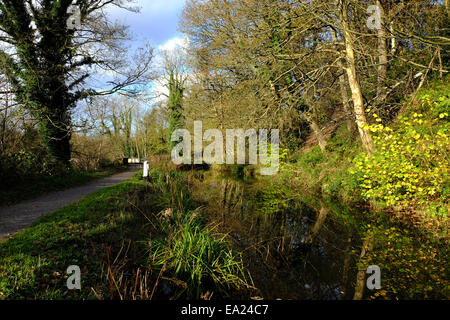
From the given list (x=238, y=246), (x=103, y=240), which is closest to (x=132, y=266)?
(x=103, y=240)

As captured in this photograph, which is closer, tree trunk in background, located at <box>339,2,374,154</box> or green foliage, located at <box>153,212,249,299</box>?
green foliage, located at <box>153,212,249,299</box>

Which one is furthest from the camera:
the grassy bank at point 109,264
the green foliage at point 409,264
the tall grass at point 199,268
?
the tall grass at point 199,268

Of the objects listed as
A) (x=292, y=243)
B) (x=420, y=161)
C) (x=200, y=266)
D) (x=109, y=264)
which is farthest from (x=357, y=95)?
(x=109, y=264)

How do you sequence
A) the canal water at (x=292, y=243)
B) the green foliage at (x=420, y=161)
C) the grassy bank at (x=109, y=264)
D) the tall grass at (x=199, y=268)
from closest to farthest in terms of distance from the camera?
the grassy bank at (x=109, y=264), the tall grass at (x=199, y=268), the canal water at (x=292, y=243), the green foliage at (x=420, y=161)

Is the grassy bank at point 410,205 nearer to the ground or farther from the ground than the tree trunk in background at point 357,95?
nearer to the ground

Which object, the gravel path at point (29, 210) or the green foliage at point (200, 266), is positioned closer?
the green foliage at point (200, 266)

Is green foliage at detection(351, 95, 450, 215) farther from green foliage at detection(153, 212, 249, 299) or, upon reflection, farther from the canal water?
green foliage at detection(153, 212, 249, 299)

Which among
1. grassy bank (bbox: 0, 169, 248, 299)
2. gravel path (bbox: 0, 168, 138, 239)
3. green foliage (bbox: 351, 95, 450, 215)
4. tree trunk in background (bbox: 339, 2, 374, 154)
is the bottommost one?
grassy bank (bbox: 0, 169, 248, 299)

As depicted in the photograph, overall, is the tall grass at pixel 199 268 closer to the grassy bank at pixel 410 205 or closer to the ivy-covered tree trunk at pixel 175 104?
the grassy bank at pixel 410 205

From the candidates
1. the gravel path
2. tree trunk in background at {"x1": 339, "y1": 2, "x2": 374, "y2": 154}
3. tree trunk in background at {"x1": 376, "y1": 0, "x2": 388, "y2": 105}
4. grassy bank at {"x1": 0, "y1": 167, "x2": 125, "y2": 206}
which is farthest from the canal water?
grassy bank at {"x1": 0, "y1": 167, "x2": 125, "y2": 206}

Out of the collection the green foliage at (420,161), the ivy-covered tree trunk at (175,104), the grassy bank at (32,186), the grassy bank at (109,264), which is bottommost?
the grassy bank at (109,264)

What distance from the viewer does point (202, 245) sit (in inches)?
146

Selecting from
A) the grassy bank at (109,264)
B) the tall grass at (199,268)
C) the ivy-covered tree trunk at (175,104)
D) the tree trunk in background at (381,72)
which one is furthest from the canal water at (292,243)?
the ivy-covered tree trunk at (175,104)

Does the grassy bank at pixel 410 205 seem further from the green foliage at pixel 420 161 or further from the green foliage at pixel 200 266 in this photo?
the green foliage at pixel 200 266
